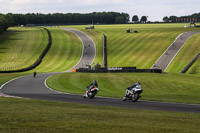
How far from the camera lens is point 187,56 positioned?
9719cm

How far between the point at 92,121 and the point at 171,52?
8762 centimetres

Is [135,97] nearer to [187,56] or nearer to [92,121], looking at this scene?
[92,121]

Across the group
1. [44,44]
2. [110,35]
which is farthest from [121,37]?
[44,44]

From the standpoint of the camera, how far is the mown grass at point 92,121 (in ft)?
57.1

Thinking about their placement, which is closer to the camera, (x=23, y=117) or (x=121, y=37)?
(x=23, y=117)

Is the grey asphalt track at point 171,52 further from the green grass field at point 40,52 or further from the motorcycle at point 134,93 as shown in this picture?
the motorcycle at point 134,93

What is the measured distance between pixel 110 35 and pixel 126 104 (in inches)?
4592

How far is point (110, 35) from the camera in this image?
14475 cm

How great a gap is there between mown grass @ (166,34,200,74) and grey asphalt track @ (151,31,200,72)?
138cm

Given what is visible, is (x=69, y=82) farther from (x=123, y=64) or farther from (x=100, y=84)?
(x=123, y=64)

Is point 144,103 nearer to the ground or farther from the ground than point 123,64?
farther from the ground

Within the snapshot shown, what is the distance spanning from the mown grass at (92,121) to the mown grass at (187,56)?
56983mm

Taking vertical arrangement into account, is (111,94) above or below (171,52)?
above

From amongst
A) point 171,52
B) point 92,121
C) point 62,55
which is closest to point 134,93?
point 92,121
